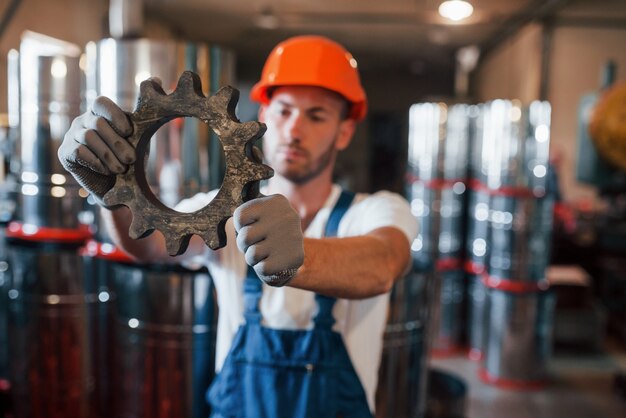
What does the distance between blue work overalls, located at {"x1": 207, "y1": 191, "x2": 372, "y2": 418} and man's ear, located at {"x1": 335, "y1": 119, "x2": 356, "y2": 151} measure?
458 millimetres

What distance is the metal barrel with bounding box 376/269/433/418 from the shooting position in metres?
2.61

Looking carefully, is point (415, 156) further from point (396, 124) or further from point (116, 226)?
point (396, 124)

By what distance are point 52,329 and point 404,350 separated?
5.07ft

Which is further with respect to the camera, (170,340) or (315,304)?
(170,340)

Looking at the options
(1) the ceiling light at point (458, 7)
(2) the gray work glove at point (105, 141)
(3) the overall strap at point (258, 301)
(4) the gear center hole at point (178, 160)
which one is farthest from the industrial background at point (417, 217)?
(2) the gray work glove at point (105, 141)

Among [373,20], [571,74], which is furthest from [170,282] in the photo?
[373,20]

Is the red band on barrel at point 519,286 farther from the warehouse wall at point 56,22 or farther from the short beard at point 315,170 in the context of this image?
the warehouse wall at point 56,22

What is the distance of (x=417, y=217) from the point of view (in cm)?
582

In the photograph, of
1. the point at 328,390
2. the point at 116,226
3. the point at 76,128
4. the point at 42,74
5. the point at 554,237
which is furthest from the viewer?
the point at 554,237

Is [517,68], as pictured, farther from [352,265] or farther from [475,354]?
[352,265]

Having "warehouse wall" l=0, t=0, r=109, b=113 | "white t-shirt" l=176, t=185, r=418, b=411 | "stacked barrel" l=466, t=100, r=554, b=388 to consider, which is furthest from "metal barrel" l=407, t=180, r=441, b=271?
"white t-shirt" l=176, t=185, r=418, b=411

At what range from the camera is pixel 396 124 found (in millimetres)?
14688

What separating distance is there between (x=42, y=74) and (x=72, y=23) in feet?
14.9

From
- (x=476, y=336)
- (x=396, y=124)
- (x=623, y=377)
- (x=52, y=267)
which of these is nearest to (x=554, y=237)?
(x=476, y=336)
